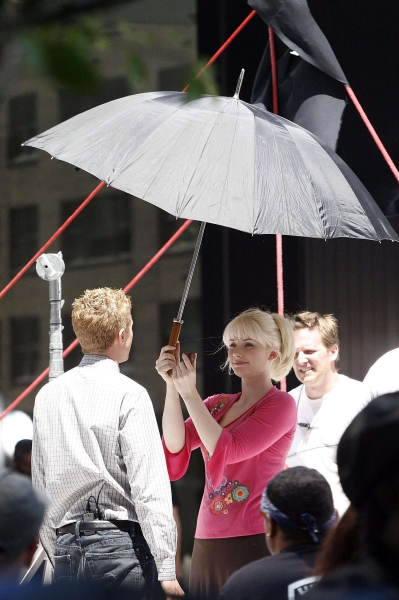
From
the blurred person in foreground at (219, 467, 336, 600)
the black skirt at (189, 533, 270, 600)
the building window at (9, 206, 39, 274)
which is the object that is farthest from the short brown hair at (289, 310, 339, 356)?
the building window at (9, 206, 39, 274)

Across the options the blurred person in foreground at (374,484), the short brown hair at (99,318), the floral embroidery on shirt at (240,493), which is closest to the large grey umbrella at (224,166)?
the short brown hair at (99,318)

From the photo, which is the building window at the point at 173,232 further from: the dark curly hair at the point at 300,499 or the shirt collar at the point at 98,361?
the dark curly hair at the point at 300,499

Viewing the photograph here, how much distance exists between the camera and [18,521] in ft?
5.41

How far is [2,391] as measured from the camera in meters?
24.2

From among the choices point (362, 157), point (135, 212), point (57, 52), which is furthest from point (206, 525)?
point (135, 212)

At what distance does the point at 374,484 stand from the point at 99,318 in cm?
162

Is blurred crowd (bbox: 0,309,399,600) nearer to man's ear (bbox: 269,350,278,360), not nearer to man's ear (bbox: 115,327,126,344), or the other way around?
man's ear (bbox: 269,350,278,360)

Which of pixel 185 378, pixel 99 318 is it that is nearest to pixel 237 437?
pixel 185 378

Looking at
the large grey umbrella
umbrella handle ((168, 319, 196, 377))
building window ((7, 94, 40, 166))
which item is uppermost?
building window ((7, 94, 40, 166))

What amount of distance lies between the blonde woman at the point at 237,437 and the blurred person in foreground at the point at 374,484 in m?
1.44

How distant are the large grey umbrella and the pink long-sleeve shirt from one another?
0.63m

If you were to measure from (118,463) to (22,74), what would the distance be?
1.83m

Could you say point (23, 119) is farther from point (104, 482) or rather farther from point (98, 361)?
point (104, 482)

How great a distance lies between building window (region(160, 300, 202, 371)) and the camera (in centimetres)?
1825
